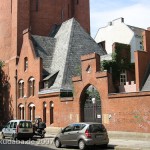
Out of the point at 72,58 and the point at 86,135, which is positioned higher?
the point at 72,58

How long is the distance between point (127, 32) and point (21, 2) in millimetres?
19363

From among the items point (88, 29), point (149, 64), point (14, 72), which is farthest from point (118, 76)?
point (88, 29)

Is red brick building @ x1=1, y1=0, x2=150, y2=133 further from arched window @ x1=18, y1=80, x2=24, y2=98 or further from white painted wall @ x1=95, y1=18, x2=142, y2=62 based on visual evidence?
white painted wall @ x1=95, y1=18, x2=142, y2=62

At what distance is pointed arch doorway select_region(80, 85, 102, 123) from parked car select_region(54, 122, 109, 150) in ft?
29.2

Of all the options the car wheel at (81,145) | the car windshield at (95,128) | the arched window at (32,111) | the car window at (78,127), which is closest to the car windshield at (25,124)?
the car window at (78,127)

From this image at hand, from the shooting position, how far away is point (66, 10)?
53.0m

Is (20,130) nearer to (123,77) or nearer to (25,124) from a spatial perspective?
(25,124)

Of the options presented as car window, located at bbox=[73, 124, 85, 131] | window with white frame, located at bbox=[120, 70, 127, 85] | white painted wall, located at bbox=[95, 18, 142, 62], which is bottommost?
car window, located at bbox=[73, 124, 85, 131]

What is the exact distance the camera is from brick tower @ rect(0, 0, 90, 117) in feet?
156

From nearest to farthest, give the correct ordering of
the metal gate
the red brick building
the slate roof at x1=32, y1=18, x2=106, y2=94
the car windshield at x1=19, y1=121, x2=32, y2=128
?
the red brick building, the car windshield at x1=19, y1=121, x2=32, y2=128, the metal gate, the slate roof at x1=32, y1=18, x2=106, y2=94

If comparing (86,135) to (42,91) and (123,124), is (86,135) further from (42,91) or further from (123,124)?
(42,91)

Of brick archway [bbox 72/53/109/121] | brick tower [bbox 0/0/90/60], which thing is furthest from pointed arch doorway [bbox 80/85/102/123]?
brick tower [bbox 0/0/90/60]

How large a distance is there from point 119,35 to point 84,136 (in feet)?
131

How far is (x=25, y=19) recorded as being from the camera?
48438mm
